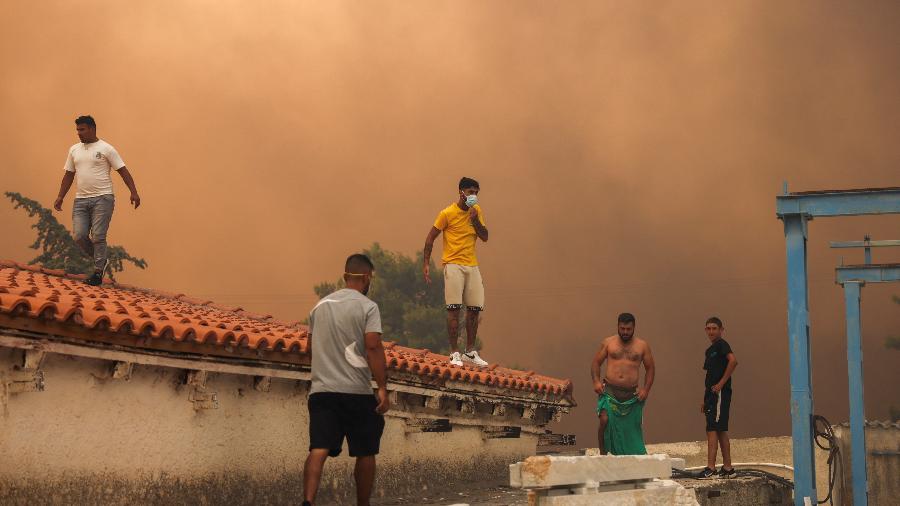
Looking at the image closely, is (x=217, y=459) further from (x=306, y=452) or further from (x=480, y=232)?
(x=480, y=232)

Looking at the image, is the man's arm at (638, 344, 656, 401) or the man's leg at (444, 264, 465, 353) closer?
the man's arm at (638, 344, 656, 401)

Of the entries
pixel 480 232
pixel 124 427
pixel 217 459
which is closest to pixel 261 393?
pixel 217 459

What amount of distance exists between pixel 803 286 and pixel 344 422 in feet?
24.2

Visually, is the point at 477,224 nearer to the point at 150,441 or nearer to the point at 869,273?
the point at 150,441

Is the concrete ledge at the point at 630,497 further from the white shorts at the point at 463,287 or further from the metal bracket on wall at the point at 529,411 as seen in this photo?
the metal bracket on wall at the point at 529,411

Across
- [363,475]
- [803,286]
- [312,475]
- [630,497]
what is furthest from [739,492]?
[312,475]

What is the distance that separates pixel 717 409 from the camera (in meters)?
14.3

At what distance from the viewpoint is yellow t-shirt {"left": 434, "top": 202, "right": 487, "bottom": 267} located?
14.3 m

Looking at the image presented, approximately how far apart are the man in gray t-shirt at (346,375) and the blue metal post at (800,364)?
6709mm

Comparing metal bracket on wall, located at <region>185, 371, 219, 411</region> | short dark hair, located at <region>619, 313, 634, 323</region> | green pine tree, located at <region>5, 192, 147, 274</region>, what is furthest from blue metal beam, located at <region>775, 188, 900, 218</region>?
green pine tree, located at <region>5, 192, 147, 274</region>

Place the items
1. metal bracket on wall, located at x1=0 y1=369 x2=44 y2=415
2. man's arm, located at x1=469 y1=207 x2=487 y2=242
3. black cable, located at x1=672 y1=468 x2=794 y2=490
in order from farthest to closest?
black cable, located at x1=672 y1=468 x2=794 y2=490
man's arm, located at x1=469 y1=207 x2=487 y2=242
metal bracket on wall, located at x1=0 y1=369 x2=44 y2=415

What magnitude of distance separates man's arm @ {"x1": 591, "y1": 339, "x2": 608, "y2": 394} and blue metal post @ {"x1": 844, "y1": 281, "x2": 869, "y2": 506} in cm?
556

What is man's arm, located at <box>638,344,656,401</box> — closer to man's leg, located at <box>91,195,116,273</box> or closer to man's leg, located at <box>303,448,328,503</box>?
man's leg, located at <box>303,448,328,503</box>

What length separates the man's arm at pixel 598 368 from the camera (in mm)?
13148
